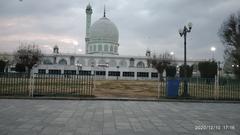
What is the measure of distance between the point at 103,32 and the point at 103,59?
1102 cm

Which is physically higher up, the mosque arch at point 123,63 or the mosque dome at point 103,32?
the mosque dome at point 103,32

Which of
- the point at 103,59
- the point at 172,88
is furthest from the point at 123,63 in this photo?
the point at 172,88

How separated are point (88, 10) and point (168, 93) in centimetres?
9238

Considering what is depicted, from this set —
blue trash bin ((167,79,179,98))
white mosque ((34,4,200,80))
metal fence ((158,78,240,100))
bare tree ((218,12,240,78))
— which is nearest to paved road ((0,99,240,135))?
blue trash bin ((167,79,179,98))

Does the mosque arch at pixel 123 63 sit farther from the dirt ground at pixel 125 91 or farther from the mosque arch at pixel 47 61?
the dirt ground at pixel 125 91

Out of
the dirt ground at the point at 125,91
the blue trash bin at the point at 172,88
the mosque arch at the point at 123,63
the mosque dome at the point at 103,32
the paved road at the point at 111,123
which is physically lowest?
the dirt ground at the point at 125,91

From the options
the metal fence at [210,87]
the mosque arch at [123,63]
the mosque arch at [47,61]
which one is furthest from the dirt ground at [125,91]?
the mosque arch at [123,63]

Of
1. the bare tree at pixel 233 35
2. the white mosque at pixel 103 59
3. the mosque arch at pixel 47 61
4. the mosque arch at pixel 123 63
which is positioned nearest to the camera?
the bare tree at pixel 233 35

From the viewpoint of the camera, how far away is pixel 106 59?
3583 inches

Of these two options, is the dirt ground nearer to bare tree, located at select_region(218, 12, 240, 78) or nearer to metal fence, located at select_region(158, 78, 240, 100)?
metal fence, located at select_region(158, 78, 240, 100)

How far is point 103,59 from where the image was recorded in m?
90.6

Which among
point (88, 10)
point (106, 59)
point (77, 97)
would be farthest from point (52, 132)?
point (88, 10)

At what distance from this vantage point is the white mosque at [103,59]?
77.2 m

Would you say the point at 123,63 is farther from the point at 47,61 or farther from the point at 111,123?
the point at 111,123
